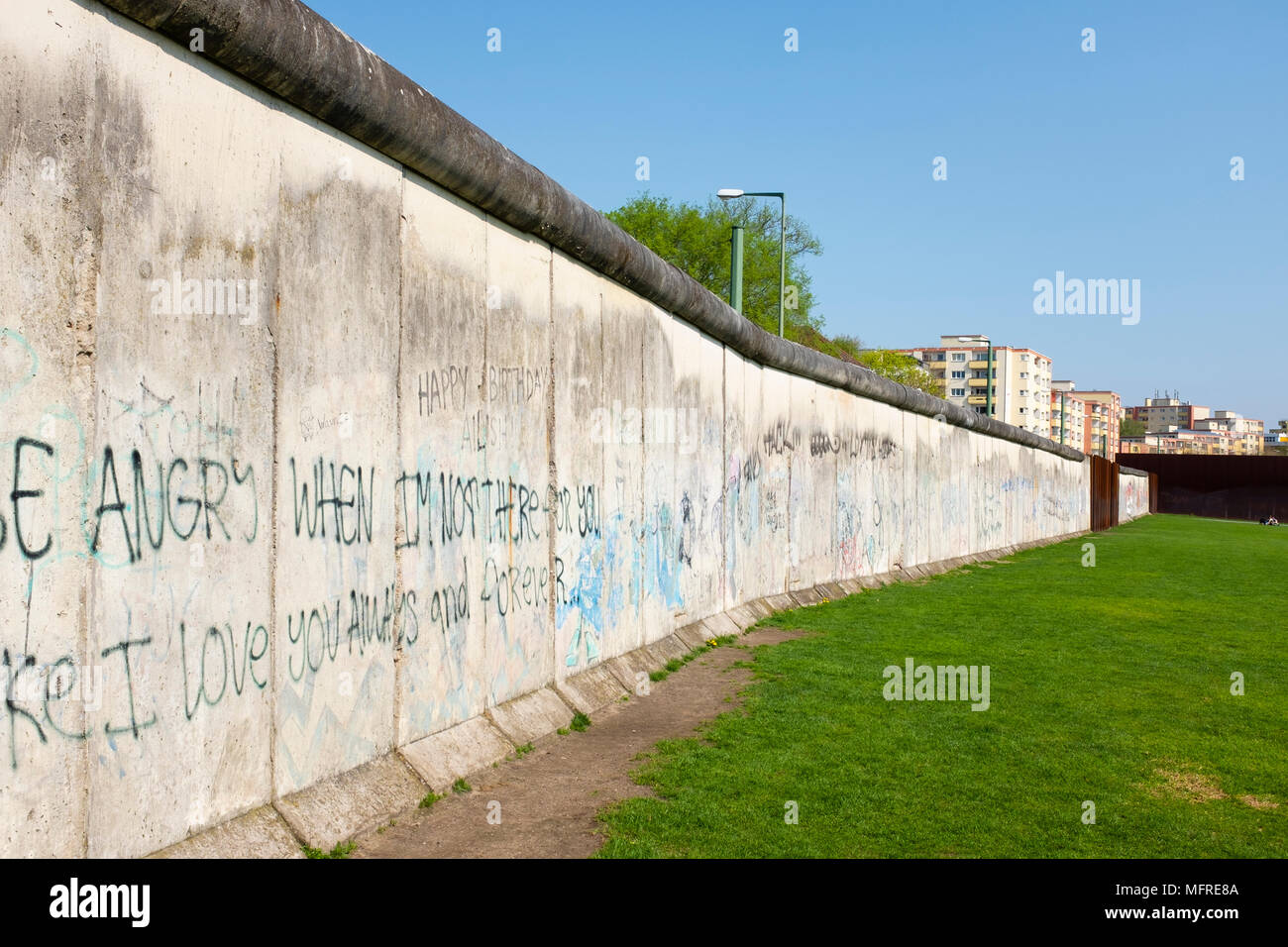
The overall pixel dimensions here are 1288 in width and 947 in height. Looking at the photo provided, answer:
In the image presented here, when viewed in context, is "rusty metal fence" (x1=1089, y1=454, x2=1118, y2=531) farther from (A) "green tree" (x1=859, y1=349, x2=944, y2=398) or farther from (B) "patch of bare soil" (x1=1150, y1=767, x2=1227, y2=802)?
(B) "patch of bare soil" (x1=1150, y1=767, x2=1227, y2=802)

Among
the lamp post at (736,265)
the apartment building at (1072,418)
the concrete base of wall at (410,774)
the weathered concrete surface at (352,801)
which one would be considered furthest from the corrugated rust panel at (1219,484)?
the apartment building at (1072,418)

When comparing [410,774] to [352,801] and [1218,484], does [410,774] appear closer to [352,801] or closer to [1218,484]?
[352,801]

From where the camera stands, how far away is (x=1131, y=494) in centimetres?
6106

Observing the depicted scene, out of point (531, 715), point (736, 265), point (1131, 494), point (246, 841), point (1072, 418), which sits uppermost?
point (1072, 418)

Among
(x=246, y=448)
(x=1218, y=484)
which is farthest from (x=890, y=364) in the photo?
(x=246, y=448)

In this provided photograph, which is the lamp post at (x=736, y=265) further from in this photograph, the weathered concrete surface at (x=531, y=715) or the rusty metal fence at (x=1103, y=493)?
the rusty metal fence at (x=1103, y=493)

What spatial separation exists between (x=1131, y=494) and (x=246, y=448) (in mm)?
62614

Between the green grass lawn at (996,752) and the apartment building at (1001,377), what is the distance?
151 m

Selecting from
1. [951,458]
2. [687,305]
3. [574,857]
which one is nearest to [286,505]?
[574,857]

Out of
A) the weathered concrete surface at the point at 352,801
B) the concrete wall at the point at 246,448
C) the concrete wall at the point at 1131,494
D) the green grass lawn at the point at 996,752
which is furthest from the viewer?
the concrete wall at the point at 1131,494

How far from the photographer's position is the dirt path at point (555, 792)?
5367mm

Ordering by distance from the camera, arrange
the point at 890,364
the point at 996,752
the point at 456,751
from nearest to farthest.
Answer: the point at 456,751 → the point at 996,752 → the point at 890,364

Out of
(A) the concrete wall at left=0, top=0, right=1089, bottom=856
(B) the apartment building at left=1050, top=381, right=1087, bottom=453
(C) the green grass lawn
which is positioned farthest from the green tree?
→ (B) the apartment building at left=1050, top=381, right=1087, bottom=453

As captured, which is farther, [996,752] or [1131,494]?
[1131,494]
